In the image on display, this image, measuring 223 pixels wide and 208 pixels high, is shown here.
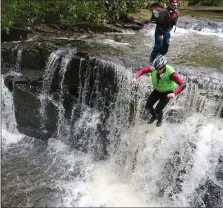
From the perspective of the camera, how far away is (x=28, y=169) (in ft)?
29.8

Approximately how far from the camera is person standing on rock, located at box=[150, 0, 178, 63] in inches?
351

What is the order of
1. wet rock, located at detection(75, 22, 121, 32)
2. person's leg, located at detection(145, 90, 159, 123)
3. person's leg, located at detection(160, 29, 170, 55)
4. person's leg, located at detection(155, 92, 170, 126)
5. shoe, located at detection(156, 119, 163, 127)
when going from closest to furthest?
1. person's leg, located at detection(155, 92, 170, 126)
2. person's leg, located at detection(145, 90, 159, 123)
3. shoe, located at detection(156, 119, 163, 127)
4. person's leg, located at detection(160, 29, 170, 55)
5. wet rock, located at detection(75, 22, 121, 32)

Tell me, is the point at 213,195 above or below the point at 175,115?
below

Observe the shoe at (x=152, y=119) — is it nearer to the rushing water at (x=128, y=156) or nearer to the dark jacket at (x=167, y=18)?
the rushing water at (x=128, y=156)

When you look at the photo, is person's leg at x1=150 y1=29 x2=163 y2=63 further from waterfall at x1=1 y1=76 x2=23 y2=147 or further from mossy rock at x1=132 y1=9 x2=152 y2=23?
waterfall at x1=1 y1=76 x2=23 y2=147

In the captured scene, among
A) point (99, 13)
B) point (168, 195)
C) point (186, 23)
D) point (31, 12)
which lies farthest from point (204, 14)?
point (168, 195)

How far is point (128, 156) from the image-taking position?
933 centimetres

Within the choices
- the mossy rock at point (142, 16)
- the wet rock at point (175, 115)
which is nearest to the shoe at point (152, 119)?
the wet rock at point (175, 115)

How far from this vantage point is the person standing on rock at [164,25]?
8914 mm

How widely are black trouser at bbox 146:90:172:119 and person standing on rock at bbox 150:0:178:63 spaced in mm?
2029

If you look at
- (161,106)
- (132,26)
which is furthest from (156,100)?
(132,26)

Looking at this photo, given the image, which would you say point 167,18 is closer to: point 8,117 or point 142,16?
point 142,16

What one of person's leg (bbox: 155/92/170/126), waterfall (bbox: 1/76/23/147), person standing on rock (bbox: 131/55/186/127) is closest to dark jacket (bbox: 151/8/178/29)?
person standing on rock (bbox: 131/55/186/127)

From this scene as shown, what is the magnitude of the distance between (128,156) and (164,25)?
3.63m
